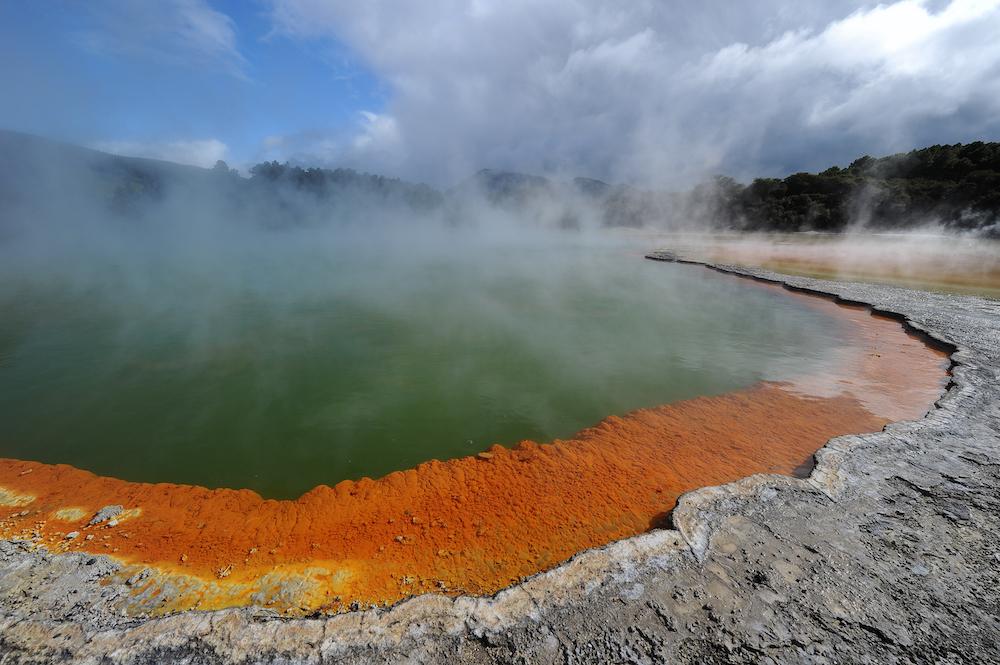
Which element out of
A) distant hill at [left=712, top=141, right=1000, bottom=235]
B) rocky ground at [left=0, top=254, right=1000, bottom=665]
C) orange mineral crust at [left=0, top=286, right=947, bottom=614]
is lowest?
orange mineral crust at [left=0, top=286, right=947, bottom=614]

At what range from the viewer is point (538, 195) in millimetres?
46281

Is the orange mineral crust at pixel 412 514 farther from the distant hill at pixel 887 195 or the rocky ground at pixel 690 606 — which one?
the distant hill at pixel 887 195

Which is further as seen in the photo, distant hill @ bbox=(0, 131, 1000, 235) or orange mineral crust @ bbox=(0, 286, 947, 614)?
distant hill @ bbox=(0, 131, 1000, 235)

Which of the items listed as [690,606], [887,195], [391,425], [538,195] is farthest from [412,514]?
[538,195]

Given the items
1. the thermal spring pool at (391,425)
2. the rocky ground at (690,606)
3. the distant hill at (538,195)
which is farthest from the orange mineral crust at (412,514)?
the distant hill at (538,195)

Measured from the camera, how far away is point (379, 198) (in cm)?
4762

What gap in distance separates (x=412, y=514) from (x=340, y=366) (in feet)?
10.3

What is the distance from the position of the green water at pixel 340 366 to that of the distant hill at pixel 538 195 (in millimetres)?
21503

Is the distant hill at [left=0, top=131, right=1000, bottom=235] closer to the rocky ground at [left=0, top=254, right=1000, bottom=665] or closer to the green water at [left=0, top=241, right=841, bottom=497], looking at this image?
the green water at [left=0, top=241, right=841, bottom=497]

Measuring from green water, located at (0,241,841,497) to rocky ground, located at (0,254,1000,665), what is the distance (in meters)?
1.37

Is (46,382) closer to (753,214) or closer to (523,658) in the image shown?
(523,658)

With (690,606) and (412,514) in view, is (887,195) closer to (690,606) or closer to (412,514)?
(690,606)

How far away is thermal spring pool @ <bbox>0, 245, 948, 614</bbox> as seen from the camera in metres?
2.65

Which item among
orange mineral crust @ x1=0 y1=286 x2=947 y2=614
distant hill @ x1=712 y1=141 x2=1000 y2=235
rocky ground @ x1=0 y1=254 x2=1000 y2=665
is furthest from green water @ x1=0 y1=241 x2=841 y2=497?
distant hill @ x1=712 y1=141 x2=1000 y2=235
